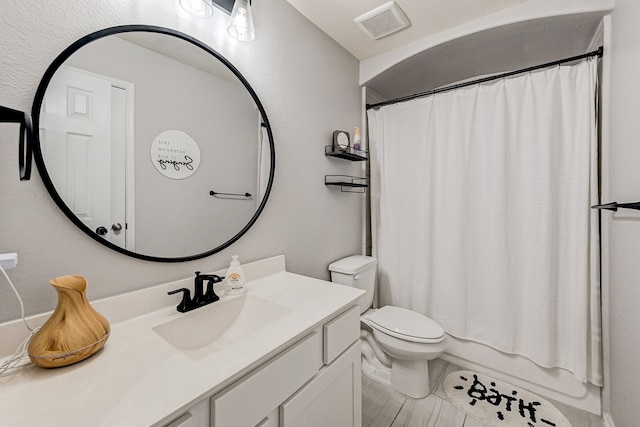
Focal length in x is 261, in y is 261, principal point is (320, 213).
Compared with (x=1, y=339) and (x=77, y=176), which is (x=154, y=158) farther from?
(x=1, y=339)

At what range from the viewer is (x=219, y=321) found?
104 cm

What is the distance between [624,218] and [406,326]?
1.17 m

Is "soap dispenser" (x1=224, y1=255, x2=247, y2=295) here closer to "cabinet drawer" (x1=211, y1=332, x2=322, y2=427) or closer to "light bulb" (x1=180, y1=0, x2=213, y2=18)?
"cabinet drawer" (x1=211, y1=332, x2=322, y2=427)

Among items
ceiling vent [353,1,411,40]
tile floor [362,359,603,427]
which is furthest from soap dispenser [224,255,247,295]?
ceiling vent [353,1,411,40]

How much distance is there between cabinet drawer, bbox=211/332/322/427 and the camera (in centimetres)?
63

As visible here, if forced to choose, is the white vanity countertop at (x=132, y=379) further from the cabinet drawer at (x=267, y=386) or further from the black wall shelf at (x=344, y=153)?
the black wall shelf at (x=344, y=153)

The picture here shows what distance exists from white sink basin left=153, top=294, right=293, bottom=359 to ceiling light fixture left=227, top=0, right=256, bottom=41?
117cm

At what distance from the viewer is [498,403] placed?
1.55 m

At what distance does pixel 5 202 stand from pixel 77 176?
17 centimetres

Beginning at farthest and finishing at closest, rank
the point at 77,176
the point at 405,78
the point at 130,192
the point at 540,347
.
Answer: the point at 405,78
the point at 540,347
the point at 130,192
the point at 77,176

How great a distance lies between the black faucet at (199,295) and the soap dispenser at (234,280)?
6 centimetres

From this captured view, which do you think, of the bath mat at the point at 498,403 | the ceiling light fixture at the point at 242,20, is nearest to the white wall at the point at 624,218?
the bath mat at the point at 498,403

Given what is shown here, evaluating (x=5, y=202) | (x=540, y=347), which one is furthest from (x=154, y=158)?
(x=540, y=347)

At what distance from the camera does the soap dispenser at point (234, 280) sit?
1.12 m
